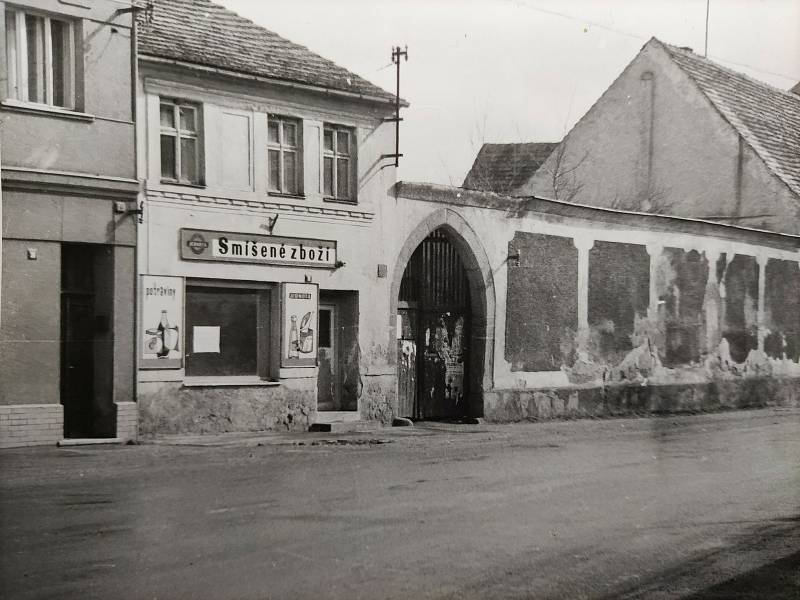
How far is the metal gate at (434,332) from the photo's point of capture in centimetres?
1969

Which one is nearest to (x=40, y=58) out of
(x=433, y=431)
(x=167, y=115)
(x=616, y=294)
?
(x=167, y=115)

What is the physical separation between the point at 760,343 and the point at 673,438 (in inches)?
442

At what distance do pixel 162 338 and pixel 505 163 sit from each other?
107 feet

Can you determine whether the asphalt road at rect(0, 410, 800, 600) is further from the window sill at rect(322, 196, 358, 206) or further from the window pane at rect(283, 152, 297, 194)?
the window sill at rect(322, 196, 358, 206)

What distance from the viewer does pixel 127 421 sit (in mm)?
15539

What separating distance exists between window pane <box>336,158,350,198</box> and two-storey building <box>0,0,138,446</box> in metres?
4.05

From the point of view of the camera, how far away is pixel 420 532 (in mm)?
8234

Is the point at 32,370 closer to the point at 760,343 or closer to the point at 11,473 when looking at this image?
the point at 11,473

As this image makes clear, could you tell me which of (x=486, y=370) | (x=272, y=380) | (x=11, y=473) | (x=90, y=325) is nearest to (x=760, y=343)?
(x=486, y=370)

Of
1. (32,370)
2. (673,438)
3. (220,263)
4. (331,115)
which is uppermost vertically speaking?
(331,115)

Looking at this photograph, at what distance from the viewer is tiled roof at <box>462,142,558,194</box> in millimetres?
45844

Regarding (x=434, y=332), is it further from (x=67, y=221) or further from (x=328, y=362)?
(x=67, y=221)

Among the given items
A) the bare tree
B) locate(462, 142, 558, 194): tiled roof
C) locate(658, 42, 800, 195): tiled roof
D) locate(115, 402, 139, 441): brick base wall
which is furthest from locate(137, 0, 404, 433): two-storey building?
locate(462, 142, 558, 194): tiled roof

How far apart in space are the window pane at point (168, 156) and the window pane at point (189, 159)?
7.1 inches
